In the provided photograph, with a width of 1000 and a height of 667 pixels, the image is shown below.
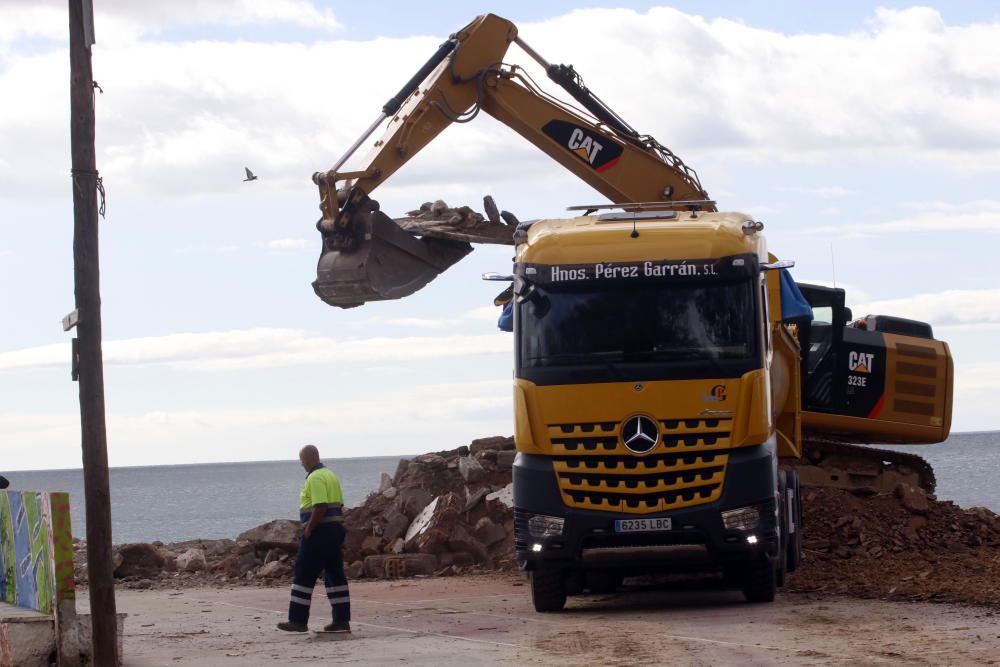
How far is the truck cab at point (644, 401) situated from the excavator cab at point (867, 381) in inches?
271

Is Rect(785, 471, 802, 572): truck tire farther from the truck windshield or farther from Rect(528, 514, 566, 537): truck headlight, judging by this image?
Rect(528, 514, 566, 537): truck headlight

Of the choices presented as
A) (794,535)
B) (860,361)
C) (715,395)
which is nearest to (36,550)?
(715,395)

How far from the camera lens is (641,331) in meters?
15.0

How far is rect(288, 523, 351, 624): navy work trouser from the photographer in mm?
14961

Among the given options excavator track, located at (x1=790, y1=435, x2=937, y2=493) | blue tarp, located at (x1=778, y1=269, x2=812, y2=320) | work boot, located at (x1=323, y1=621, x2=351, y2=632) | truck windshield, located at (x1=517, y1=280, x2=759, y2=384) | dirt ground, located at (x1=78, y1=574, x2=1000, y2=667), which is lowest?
dirt ground, located at (x1=78, y1=574, x2=1000, y2=667)

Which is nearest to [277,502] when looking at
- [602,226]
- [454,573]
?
[454,573]

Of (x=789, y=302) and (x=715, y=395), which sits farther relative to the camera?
(x=789, y=302)

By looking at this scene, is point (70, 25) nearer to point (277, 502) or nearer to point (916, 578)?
point (916, 578)

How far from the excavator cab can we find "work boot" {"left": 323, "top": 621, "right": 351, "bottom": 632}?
360 inches

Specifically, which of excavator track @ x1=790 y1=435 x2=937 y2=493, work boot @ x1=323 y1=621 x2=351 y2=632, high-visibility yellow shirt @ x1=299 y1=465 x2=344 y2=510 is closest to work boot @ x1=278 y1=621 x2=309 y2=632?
work boot @ x1=323 y1=621 x2=351 y2=632

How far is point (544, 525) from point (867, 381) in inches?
348

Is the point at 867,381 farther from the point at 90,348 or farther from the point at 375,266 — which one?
the point at 90,348

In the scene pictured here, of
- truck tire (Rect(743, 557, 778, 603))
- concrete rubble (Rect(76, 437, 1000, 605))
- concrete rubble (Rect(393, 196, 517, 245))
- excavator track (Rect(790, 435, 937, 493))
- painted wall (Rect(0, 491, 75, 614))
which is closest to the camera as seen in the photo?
painted wall (Rect(0, 491, 75, 614))

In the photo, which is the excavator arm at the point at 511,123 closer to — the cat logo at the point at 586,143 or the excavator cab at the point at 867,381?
the cat logo at the point at 586,143
